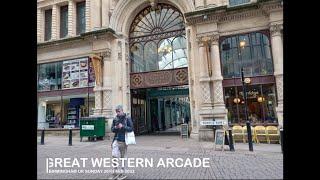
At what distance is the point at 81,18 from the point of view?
69.9 ft

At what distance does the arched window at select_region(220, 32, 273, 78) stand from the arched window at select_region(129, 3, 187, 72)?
317cm

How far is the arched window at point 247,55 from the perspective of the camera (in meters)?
15.6

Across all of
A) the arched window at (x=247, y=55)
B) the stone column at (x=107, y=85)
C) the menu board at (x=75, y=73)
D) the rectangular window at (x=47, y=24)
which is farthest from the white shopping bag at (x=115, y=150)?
the rectangular window at (x=47, y=24)

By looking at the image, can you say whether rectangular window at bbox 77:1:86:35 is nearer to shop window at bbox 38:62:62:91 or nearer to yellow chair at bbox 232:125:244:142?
shop window at bbox 38:62:62:91

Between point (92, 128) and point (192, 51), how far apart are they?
836 cm

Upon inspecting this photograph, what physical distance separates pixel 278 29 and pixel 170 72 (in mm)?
7466

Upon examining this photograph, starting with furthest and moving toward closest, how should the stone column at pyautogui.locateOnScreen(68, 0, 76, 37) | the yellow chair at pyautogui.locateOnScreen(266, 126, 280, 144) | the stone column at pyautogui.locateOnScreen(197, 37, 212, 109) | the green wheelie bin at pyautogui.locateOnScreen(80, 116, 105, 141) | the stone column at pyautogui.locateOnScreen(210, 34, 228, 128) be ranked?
1. the stone column at pyautogui.locateOnScreen(68, 0, 76, 37)
2. the green wheelie bin at pyautogui.locateOnScreen(80, 116, 105, 141)
3. the stone column at pyautogui.locateOnScreen(197, 37, 212, 109)
4. the stone column at pyautogui.locateOnScreen(210, 34, 228, 128)
5. the yellow chair at pyautogui.locateOnScreen(266, 126, 280, 144)

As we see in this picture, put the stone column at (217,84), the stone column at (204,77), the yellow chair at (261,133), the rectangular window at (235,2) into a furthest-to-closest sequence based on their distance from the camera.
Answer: the rectangular window at (235,2) → the stone column at (204,77) → the stone column at (217,84) → the yellow chair at (261,133)

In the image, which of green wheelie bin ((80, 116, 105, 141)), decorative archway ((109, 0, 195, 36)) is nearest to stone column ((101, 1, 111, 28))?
Answer: decorative archway ((109, 0, 195, 36))

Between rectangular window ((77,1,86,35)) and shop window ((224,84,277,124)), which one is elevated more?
rectangular window ((77,1,86,35))

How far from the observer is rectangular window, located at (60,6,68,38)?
2182cm

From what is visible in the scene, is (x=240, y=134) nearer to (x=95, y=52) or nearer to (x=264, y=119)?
(x=264, y=119)

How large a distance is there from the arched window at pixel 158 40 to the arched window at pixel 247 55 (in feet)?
10.4

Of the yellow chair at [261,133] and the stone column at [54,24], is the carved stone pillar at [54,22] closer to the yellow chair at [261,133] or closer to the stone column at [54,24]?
the stone column at [54,24]
